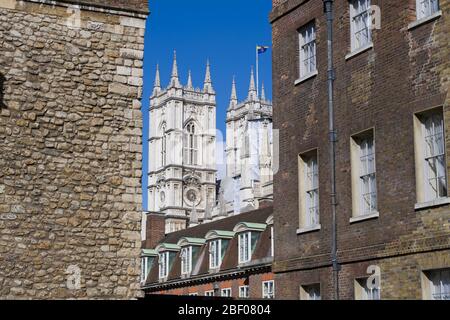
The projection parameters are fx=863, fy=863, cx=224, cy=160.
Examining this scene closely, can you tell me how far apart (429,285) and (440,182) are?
2051 mm

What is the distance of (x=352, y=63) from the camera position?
19906mm

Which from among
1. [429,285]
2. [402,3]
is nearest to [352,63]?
[402,3]

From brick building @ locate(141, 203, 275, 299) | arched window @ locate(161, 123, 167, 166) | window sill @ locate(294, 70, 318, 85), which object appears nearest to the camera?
window sill @ locate(294, 70, 318, 85)

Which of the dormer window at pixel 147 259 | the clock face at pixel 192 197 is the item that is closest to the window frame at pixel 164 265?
the dormer window at pixel 147 259

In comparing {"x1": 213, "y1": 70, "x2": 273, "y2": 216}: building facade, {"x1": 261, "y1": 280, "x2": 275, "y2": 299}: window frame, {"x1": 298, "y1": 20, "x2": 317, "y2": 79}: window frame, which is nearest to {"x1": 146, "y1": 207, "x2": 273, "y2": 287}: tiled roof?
{"x1": 261, "y1": 280, "x2": 275, "y2": 299}: window frame

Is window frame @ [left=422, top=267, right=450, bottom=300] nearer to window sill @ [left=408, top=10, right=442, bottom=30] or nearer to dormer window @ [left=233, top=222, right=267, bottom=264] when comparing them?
window sill @ [left=408, top=10, right=442, bottom=30]

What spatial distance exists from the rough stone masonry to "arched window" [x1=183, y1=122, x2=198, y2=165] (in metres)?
147

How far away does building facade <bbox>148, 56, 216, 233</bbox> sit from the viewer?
15888cm

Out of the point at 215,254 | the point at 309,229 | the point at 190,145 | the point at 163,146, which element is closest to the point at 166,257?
the point at 215,254

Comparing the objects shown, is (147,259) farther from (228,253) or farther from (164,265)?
(228,253)

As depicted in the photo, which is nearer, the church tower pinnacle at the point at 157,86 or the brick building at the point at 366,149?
the brick building at the point at 366,149

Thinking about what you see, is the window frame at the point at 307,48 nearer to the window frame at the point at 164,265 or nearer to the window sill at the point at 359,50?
the window sill at the point at 359,50

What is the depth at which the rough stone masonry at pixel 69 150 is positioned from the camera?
1393 cm

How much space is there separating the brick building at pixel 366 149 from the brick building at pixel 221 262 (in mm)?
19320
